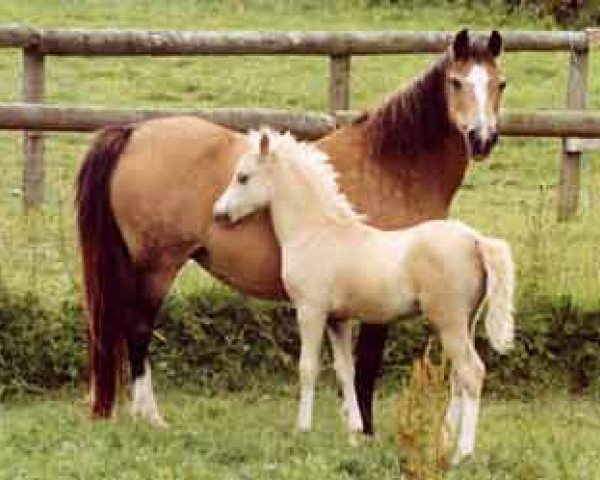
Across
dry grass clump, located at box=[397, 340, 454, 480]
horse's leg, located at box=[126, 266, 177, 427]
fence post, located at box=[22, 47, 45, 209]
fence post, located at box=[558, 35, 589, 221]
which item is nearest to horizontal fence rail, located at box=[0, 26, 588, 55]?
fence post, located at box=[22, 47, 45, 209]

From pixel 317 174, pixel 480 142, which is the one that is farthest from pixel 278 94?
pixel 480 142

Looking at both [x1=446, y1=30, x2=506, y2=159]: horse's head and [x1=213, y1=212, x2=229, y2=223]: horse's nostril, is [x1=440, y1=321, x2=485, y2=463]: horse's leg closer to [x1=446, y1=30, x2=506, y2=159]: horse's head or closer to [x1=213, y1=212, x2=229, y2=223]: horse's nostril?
[x1=446, y1=30, x2=506, y2=159]: horse's head

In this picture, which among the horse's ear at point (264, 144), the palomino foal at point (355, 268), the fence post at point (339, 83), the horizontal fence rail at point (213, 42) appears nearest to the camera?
the palomino foal at point (355, 268)

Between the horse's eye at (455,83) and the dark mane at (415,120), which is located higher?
the horse's eye at (455,83)

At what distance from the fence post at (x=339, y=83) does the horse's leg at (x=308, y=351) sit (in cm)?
309

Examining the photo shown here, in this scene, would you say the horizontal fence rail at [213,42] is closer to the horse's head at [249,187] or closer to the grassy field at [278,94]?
the grassy field at [278,94]

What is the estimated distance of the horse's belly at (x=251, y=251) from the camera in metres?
7.70

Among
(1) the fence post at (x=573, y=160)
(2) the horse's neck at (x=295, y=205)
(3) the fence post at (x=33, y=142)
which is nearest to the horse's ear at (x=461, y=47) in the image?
(2) the horse's neck at (x=295, y=205)

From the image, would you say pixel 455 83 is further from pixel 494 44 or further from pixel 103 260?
pixel 103 260

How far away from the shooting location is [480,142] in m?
7.33

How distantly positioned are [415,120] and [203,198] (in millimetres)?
950

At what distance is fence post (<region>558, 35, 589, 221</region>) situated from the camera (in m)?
11.5

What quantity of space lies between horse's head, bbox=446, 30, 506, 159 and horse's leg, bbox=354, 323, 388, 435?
906 mm

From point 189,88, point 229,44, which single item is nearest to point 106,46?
point 229,44
